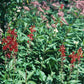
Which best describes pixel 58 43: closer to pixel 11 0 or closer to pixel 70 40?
pixel 70 40

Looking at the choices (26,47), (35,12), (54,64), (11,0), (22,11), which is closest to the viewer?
(54,64)

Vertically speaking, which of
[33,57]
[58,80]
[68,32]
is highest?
[68,32]

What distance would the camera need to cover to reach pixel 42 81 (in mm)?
2957

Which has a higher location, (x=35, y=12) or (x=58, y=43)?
(x=35, y=12)

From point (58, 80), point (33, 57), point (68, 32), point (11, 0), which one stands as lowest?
point (58, 80)

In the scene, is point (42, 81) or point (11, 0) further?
point (11, 0)

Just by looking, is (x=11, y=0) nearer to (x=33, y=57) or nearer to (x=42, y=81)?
(x=33, y=57)

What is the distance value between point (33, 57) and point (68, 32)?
840 millimetres

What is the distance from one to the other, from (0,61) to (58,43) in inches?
45.4

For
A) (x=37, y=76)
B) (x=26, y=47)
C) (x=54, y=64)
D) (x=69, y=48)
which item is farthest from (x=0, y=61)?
(x=69, y=48)

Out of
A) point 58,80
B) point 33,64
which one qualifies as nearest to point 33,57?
point 33,64

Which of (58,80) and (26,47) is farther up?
(26,47)

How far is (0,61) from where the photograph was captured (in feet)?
11.1

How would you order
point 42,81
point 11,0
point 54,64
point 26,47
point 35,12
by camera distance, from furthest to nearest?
point 35,12, point 11,0, point 26,47, point 54,64, point 42,81
